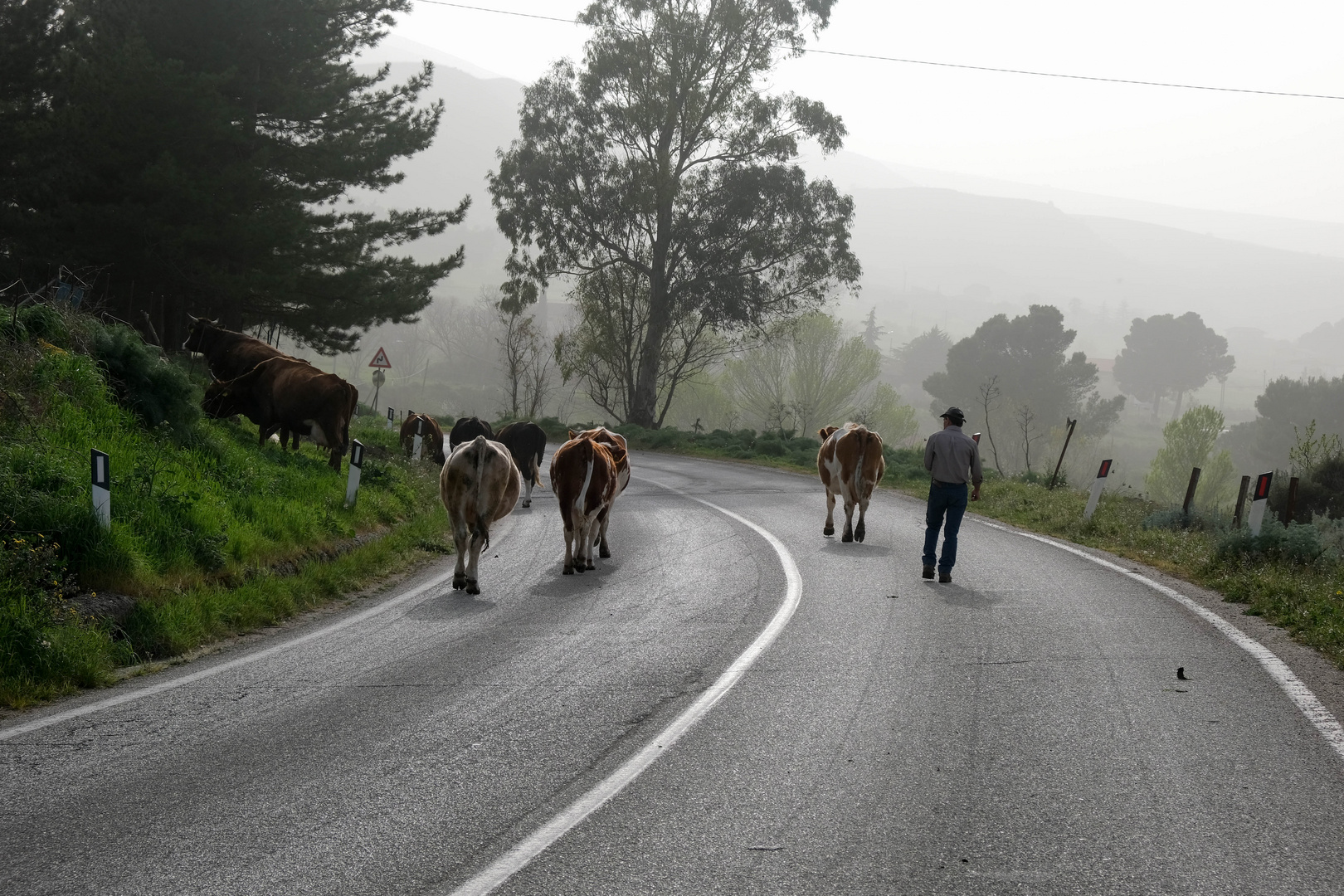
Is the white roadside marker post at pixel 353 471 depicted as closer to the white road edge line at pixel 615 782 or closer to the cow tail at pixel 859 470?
the white road edge line at pixel 615 782

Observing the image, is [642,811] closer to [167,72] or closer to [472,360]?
[167,72]

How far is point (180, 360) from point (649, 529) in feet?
31.6

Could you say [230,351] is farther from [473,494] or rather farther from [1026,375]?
[1026,375]

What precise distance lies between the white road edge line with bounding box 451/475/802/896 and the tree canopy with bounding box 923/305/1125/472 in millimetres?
84463

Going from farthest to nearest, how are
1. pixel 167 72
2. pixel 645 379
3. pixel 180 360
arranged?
pixel 645 379
pixel 167 72
pixel 180 360

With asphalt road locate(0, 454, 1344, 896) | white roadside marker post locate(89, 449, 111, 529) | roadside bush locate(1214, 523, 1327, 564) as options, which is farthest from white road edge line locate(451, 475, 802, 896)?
roadside bush locate(1214, 523, 1327, 564)

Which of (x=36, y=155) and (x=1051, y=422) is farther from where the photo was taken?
(x=1051, y=422)

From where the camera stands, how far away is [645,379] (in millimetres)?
43312

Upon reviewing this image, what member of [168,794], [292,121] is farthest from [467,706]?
[292,121]

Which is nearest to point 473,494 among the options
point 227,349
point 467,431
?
point 467,431

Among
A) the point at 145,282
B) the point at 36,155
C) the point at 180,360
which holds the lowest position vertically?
the point at 180,360

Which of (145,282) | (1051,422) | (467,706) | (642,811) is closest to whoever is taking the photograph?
(642,811)

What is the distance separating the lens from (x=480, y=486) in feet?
34.2

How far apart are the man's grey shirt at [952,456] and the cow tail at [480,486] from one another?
472cm
